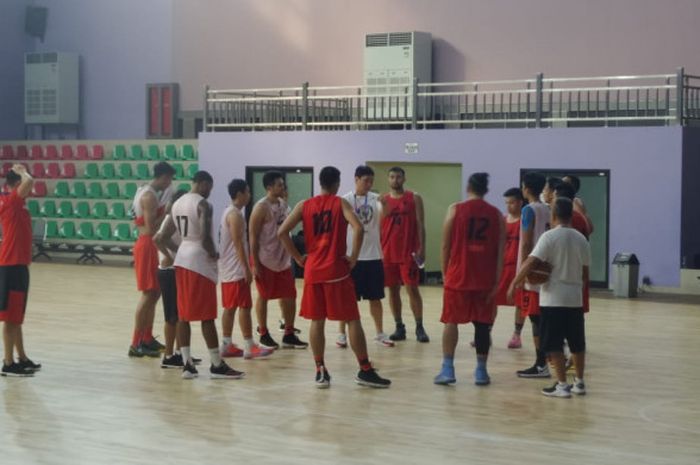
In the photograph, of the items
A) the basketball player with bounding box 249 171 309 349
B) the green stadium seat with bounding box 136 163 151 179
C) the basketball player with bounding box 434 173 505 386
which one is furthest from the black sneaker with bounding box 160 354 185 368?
the green stadium seat with bounding box 136 163 151 179

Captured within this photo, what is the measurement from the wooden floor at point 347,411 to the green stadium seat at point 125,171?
11.3 metres

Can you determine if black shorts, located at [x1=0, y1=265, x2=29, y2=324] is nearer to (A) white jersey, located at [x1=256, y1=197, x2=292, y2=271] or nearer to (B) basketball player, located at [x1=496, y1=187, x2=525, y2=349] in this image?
(A) white jersey, located at [x1=256, y1=197, x2=292, y2=271]

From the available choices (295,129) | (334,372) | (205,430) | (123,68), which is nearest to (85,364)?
(334,372)

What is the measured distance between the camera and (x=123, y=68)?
25453mm

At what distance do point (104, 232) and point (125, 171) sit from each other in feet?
4.06

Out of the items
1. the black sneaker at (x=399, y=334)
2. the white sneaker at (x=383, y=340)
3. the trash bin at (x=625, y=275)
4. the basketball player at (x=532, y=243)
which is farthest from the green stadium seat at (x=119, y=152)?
the basketball player at (x=532, y=243)

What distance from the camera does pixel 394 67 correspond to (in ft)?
69.5

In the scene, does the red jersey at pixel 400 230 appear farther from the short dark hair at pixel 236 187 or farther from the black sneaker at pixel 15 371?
the black sneaker at pixel 15 371

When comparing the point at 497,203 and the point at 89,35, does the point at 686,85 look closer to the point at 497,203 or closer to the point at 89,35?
Result: the point at 497,203

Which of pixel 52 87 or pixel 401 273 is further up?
pixel 52 87

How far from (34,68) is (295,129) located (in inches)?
307

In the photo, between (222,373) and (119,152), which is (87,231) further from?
(222,373)

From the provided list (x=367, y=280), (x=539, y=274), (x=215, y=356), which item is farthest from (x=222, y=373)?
(x=539, y=274)

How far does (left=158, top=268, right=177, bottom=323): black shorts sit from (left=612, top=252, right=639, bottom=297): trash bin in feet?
28.7
